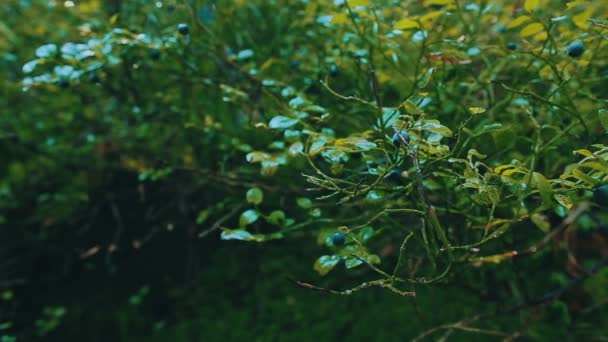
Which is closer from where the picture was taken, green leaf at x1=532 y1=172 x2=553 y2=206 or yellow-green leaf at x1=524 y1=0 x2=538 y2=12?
green leaf at x1=532 y1=172 x2=553 y2=206

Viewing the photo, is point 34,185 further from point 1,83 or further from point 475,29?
point 475,29

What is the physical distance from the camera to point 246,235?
39.2 inches

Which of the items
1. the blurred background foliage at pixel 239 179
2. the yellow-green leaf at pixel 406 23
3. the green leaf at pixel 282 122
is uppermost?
the yellow-green leaf at pixel 406 23

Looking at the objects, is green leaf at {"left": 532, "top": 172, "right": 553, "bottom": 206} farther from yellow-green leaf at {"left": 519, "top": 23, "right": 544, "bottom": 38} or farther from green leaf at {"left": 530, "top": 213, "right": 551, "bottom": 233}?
yellow-green leaf at {"left": 519, "top": 23, "right": 544, "bottom": 38}

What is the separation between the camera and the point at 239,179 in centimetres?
150

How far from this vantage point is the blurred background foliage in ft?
4.27

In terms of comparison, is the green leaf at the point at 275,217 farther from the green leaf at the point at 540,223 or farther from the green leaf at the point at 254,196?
the green leaf at the point at 540,223

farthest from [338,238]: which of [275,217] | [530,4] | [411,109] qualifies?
[530,4]

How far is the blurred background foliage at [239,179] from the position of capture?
1.30 metres

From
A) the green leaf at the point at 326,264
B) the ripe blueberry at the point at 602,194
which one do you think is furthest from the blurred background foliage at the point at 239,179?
the ripe blueberry at the point at 602,194

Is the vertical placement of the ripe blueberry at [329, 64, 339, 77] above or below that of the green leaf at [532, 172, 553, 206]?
above

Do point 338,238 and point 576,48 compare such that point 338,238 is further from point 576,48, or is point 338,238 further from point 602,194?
point 576,48

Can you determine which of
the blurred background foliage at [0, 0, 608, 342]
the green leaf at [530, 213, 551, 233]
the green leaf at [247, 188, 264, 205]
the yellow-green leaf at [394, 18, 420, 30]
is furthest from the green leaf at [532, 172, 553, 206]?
the green leaf at [247, 188, 264, 205]

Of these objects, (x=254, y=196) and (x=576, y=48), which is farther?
(x=254, y=196)
